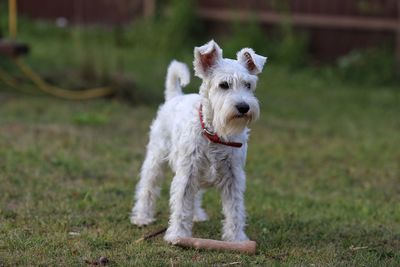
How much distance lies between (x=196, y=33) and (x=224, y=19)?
0.73 metres

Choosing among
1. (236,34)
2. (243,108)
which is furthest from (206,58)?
(236,34)

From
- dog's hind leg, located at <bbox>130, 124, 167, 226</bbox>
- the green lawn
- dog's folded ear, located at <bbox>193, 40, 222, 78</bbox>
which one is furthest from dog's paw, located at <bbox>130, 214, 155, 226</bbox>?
dog's folded ear, located at <bbox>193, 40, 222, 78</bbox>

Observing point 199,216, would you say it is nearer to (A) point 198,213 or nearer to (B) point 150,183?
(A) point 198,213

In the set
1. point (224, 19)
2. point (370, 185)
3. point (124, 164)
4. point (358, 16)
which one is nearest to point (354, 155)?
point (370, 185)

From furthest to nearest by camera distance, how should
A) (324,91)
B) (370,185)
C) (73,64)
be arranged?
(324,91) → (73,64) → (370,185)

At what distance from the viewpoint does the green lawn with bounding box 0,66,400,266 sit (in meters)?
5.71

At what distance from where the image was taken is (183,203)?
5.99 metres

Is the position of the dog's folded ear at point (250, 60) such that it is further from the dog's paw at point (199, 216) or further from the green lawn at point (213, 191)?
the dog's paw at point (199, 216)

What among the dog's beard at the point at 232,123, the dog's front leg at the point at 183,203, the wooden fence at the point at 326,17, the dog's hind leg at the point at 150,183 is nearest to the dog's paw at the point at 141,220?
the dog's hind leg at the point at 150,183

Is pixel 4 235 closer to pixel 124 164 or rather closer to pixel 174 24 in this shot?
pixel 124 164

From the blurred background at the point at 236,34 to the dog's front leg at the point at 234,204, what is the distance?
8.22 meters

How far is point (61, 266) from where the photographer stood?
5.15 metres

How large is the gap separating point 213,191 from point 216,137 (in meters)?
2.23

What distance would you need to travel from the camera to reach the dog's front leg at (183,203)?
234 inches
